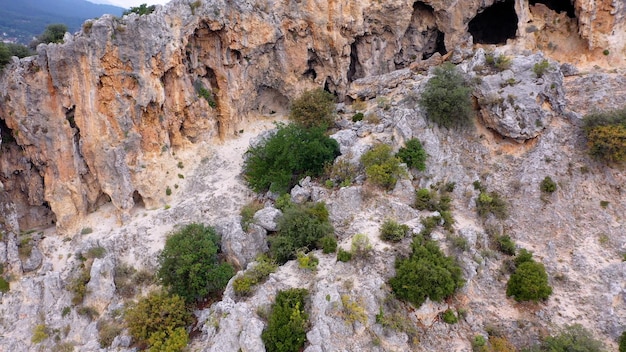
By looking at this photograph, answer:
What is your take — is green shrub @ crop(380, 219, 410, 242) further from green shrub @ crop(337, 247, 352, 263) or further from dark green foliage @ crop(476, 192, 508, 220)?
dark green foliage @ crop(476, 192, 508, 220)


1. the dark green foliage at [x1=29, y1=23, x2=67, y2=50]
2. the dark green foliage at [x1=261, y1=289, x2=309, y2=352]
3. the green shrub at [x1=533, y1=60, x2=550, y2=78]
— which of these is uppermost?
the green shrub at [x1=533, y1=60, x2=550, y2=78]

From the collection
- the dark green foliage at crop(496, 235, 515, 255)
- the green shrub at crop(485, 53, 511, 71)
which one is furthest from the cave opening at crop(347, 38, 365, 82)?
the dark green foliage at crop(496, 235, 515, 255)

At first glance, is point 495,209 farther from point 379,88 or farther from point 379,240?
point 379,88

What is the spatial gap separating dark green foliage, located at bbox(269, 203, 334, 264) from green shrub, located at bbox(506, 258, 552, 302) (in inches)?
360

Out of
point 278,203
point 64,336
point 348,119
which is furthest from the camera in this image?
point 348,119

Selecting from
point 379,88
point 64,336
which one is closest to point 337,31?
point 379,88

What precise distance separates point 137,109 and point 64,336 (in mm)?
14239

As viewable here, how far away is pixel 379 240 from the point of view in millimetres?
18594

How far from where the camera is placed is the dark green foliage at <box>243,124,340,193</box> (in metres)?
24.1

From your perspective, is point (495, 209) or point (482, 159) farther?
point (482, 159)

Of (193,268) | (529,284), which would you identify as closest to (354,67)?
(193,268)

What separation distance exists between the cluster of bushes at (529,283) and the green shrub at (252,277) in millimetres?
11520

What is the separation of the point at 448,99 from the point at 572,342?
600 inches

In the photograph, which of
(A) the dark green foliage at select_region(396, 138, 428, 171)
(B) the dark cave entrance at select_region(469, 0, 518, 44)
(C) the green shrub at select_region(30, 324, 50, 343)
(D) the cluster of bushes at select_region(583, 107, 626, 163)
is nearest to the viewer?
(C) the green shrub at select_region(30, 324, 50, 343)
